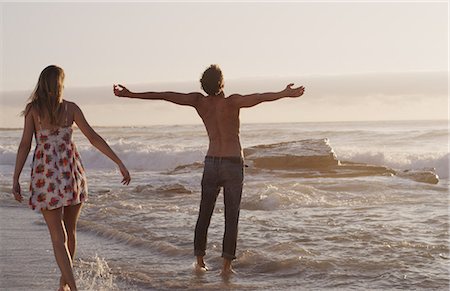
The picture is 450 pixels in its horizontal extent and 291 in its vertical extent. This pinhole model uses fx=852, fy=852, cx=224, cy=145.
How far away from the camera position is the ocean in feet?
26.1

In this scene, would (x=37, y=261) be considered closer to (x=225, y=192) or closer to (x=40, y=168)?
(x=225, y=192)

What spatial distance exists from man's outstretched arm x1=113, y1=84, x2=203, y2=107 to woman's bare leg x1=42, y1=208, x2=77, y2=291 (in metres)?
1.38

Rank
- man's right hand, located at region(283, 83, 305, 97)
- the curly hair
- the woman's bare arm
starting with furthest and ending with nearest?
the curly hair < man's right hand, located at region(283, 83, 305, 97) < the woman's bare arm

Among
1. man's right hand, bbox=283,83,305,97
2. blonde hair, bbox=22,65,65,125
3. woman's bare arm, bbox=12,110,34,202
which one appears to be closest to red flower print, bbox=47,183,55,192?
woman's bare arm, bbox=12,110,34,202

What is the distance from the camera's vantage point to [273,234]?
10328 millimetres

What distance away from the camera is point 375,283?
7.75 meters

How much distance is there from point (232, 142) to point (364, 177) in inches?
446

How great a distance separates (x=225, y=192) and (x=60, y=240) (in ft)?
6.33

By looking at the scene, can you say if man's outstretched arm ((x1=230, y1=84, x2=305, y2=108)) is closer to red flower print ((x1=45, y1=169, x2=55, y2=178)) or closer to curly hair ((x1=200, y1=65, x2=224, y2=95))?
curly hair ((x1=200, y1=65, x2=224, y2=95))

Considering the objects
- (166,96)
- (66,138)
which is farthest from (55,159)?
(166,96)

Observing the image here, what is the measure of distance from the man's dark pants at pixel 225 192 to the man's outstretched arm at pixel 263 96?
54 cm

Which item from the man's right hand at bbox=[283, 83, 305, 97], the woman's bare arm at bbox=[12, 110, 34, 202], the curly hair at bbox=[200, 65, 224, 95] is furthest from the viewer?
the curly hair at bbox=[200, 65, 224, 95]

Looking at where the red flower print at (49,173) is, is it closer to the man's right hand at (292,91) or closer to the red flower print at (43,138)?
the red flower print at (43,138)

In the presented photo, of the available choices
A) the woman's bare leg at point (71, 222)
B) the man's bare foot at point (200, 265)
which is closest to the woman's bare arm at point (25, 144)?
the woman's bare leg at point (71, 222)
